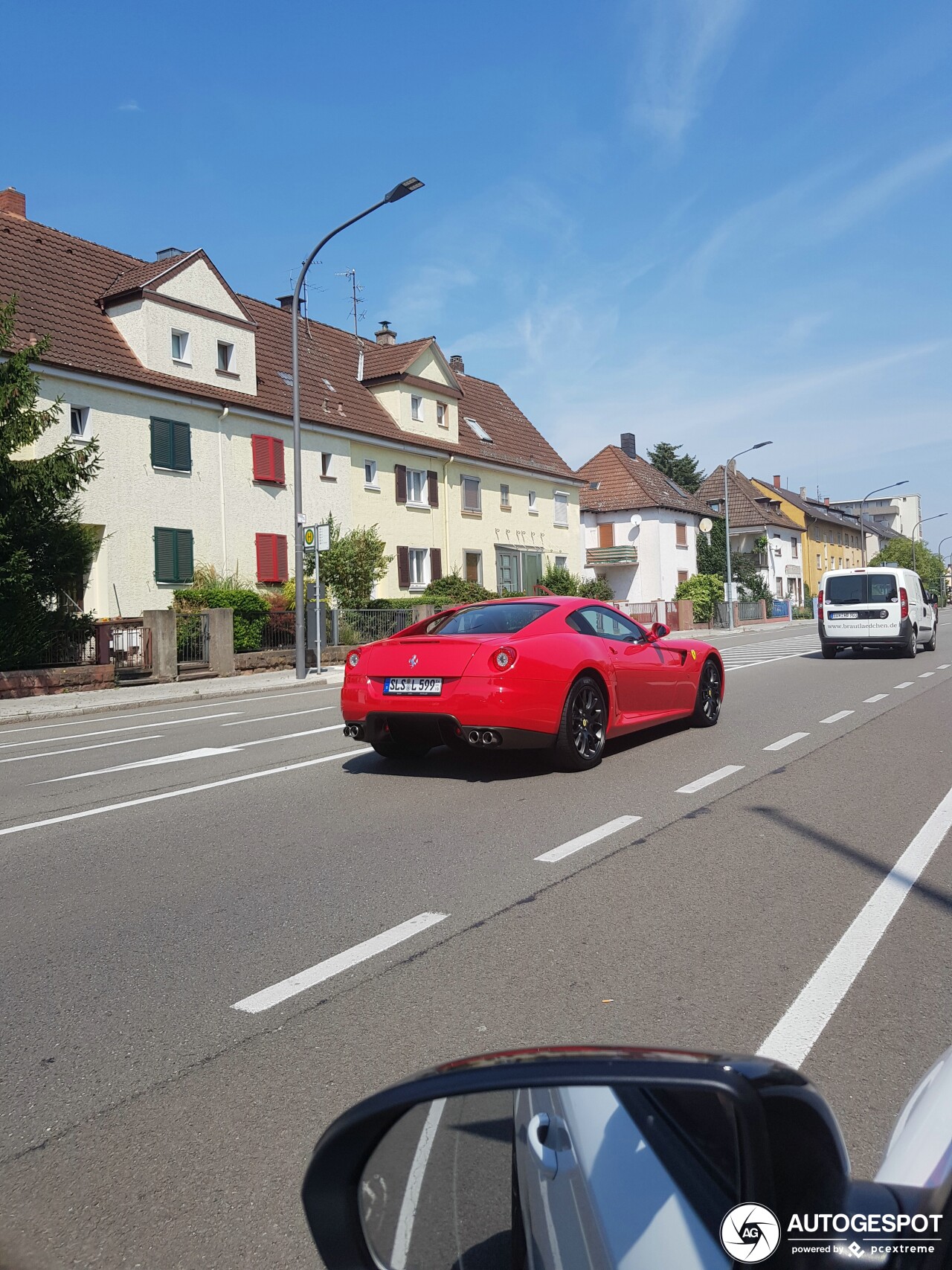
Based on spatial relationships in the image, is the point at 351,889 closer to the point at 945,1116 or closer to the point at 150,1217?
the point at 150,1217

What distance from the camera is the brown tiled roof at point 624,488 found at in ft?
Result: 189

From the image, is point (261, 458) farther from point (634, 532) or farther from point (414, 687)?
point (634, 532)

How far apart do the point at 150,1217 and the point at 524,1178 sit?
1.37m

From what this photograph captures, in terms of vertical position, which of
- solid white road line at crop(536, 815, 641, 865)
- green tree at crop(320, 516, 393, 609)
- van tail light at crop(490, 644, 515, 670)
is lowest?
solid white road line at crop(536, 815, 641, 865)

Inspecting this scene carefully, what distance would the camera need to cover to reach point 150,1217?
243cm

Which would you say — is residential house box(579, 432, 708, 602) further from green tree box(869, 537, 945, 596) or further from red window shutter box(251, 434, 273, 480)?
green tree box(869, 537, 945, 596)

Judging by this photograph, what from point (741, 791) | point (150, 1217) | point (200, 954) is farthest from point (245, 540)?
point (150, 1217)

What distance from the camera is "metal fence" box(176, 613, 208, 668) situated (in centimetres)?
2233

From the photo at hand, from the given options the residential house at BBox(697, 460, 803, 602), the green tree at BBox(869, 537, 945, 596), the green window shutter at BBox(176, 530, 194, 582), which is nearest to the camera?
the green window shutter at BBox(176, 530, 194, 582)

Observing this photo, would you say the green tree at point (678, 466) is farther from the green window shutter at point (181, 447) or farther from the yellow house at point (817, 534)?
the green window shutter at point (181, 447)

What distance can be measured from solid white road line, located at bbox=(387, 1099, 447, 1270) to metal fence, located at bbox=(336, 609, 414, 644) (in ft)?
82.5

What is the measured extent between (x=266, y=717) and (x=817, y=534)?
3200 inches

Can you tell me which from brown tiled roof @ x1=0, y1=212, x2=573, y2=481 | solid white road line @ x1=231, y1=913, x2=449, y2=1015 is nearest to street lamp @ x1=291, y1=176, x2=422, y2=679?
brown tiled roof @ x1=0, y1=212, x2=573, y2=481

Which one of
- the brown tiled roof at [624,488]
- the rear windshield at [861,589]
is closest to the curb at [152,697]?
the rear windshield at [861,589]
